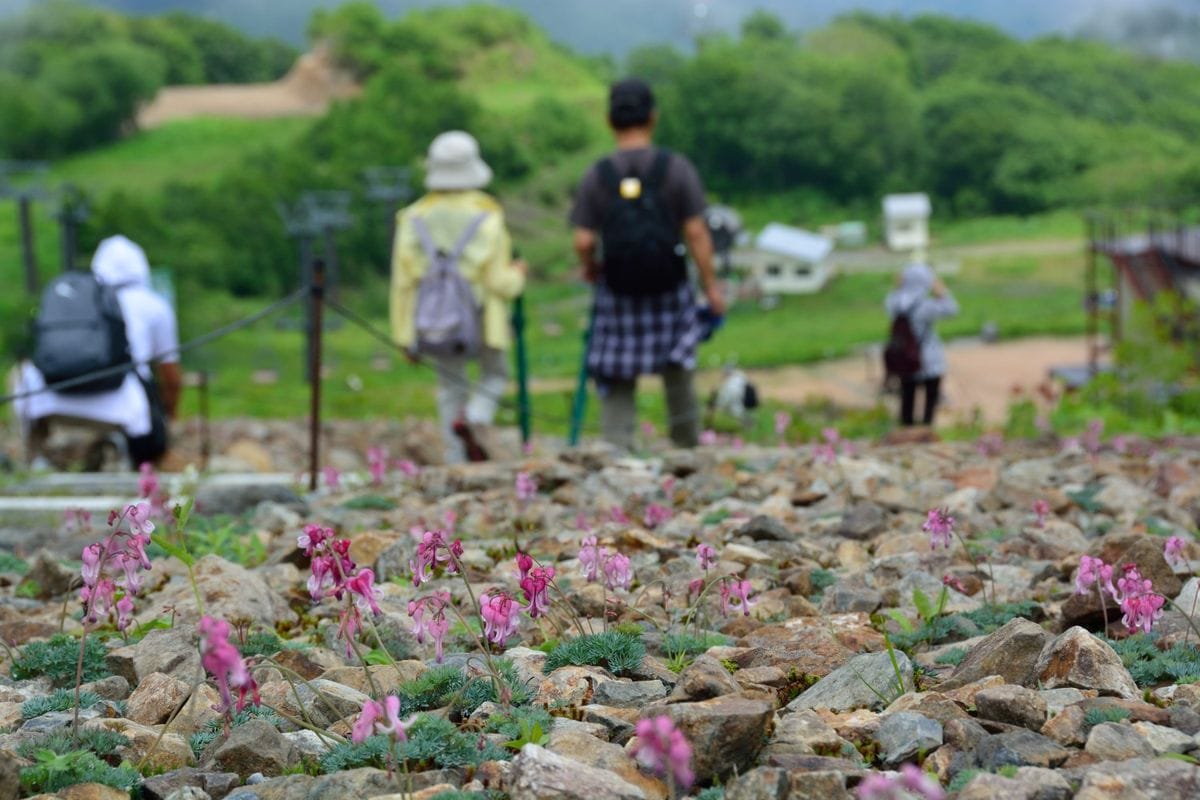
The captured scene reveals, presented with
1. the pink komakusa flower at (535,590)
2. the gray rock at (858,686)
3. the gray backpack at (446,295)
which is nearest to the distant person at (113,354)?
the gray backpack at (446,295)

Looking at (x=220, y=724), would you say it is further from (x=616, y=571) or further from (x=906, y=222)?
(x=906, y=222)

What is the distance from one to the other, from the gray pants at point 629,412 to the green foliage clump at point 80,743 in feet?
17.8

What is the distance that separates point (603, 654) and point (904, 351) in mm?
8660

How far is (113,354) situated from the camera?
345 inches

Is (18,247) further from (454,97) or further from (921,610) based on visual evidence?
(921,610)

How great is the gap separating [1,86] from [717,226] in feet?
108

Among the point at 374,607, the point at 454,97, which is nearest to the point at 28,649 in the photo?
the point at 374,607

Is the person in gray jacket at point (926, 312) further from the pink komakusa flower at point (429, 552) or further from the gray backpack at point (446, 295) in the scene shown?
the pink komakusa flower at point (429, 552)

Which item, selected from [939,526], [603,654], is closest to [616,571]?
[603,654]

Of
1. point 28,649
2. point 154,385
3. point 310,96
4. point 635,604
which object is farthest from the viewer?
point 310,96

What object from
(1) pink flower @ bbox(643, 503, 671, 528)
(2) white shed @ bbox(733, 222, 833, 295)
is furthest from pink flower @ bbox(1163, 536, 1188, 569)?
(2) white shed @ bbox(733, 222, 833, 295)

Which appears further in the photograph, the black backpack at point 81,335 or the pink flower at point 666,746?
the black backpack at point 81,335

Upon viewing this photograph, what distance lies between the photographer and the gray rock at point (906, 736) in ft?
9.96

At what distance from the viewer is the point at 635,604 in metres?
4.33
